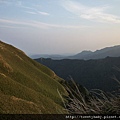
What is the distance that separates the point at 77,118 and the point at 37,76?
7175 centimetres

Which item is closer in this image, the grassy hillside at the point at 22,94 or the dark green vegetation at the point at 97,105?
the dark green vegetation at the point at 97,105

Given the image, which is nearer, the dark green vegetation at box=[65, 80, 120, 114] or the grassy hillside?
the dark green vegetation at box=[65, 80, 120, 114]

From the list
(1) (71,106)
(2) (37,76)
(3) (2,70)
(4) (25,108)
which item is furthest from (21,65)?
(1) (71,106)

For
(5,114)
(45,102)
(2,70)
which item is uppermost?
(2,70)

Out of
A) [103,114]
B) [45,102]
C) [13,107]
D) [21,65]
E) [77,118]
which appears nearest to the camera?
[77,118]

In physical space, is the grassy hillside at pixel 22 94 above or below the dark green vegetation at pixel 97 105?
below

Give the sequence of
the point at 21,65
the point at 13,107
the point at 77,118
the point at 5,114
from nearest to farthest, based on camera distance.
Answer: the point at 77,118 < the point at 5,114 < the point at 13,107 < the point at 21,65

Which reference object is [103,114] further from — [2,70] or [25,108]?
[2,70]

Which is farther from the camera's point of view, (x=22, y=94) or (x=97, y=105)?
(x=22, y=94)

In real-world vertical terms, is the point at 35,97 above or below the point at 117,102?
below

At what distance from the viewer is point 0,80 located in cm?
4712

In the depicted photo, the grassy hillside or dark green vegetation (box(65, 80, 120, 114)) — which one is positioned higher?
dark green vegetation (box(65, 80, 120, 114))

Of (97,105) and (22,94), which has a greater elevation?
(97,105)

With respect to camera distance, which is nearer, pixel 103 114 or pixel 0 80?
pixel 103 114
